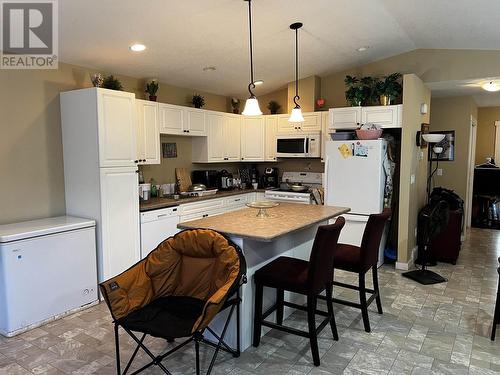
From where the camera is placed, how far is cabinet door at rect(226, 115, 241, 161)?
5615 mm

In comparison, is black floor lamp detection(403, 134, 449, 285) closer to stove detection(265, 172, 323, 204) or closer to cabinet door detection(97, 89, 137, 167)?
stove detection(265, 172, 323, 204)


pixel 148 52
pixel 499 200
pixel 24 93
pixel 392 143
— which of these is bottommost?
pixel 499 200

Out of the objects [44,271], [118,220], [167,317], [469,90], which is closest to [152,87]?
[118,220]

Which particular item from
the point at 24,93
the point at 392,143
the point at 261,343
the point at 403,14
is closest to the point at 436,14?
the point at 403,14

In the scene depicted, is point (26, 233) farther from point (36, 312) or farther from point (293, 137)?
point (293, 137)

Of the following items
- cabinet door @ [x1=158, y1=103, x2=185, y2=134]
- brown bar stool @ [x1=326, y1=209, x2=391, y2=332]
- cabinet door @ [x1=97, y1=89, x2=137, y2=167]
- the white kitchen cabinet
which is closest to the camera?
brown bar stool @ [x1=326, y1=209, x2=391, y2=332]

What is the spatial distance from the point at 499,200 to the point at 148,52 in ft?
22.9

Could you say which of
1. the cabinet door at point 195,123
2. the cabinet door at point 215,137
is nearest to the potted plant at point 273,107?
the cabinet door at point 215,137

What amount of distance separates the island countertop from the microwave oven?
1.94m

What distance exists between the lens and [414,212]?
4.82 meters

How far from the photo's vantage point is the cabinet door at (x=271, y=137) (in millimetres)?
5844

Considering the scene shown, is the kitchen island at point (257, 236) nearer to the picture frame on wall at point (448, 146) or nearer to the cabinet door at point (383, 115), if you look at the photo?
the cabinet door at point (383, 115)

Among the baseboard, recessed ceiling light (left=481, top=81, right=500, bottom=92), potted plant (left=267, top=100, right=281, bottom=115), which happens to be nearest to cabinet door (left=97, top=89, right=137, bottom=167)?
potted plant (left=267, top=100, right=281, bottom=115)

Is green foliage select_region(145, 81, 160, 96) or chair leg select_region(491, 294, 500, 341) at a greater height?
green foliage select_region(145, 81, 160, 96)
